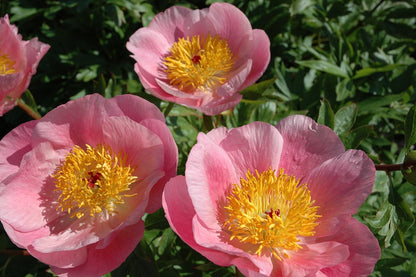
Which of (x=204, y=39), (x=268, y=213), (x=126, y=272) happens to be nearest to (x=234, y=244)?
(x=268, y=213)

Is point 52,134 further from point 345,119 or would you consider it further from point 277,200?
point 345,119

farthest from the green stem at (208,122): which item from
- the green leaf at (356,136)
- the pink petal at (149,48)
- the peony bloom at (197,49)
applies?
the green leaf at (356,136)

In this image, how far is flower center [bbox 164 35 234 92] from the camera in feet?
4.90

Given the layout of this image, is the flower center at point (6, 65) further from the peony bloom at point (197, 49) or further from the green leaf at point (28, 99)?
the peony bloom at point (197, 49)

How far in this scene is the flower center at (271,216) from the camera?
3.57ft

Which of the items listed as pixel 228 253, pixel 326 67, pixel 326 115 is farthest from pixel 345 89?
pixel 228 253

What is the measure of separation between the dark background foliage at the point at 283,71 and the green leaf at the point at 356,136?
0.32 feet

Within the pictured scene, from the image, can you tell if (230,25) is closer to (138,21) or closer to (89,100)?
(89,100)

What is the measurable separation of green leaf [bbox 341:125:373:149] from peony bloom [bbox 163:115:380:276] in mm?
275

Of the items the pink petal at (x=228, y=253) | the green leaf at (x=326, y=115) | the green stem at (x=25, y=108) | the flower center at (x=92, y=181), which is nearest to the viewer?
the pink petal at (x=228, y=253)

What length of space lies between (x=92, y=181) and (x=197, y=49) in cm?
68

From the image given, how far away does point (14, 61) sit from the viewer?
1508mm

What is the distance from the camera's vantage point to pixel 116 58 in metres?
2.38

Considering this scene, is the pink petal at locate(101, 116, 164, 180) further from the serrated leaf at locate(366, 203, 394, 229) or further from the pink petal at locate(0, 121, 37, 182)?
the serrated leaf at locate(366, 203, 394, 229)
